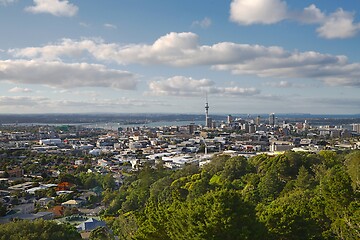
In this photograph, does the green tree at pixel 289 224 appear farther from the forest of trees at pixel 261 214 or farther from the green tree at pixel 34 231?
the green tree at pixel 34 231

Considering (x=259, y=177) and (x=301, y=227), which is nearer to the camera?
(x=301, y=227)

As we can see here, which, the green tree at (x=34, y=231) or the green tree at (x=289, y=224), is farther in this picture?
the green tree at (x=34, y=231)

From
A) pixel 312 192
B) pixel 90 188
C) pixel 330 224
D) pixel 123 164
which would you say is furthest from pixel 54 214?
pixel 123 164

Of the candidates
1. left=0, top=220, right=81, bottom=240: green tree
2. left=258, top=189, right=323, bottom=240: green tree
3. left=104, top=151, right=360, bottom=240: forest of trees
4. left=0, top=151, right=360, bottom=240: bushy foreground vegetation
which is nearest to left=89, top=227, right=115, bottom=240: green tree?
left=0, top=151, right=360, bottom=240: bushy foreground vegetation

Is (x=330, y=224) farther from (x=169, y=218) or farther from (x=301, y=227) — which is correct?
(x=169, y=218)

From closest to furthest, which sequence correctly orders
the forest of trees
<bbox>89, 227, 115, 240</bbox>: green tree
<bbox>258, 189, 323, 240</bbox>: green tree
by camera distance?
the forest of trees, <bbox>258, 189, 323, 240</bbox>: green tree, <bbox>89, 227, 115, 240</bbox>: green tree

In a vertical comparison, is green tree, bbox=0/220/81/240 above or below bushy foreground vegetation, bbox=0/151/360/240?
below

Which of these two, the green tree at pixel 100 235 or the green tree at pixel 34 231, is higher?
the green tree at pixel 34 231

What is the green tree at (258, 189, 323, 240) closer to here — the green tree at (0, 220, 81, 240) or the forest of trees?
the forest of trees

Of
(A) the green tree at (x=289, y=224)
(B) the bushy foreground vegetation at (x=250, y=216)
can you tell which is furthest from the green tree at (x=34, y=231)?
(A) the green tree at (x=289, y=224)

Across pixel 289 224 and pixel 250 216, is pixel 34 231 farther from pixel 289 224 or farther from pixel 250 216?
pixel 289 224

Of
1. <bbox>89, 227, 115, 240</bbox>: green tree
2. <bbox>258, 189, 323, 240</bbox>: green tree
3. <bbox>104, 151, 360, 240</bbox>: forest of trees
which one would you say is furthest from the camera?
<bbox>89, 227, 115, 240</bbox>: green tree
